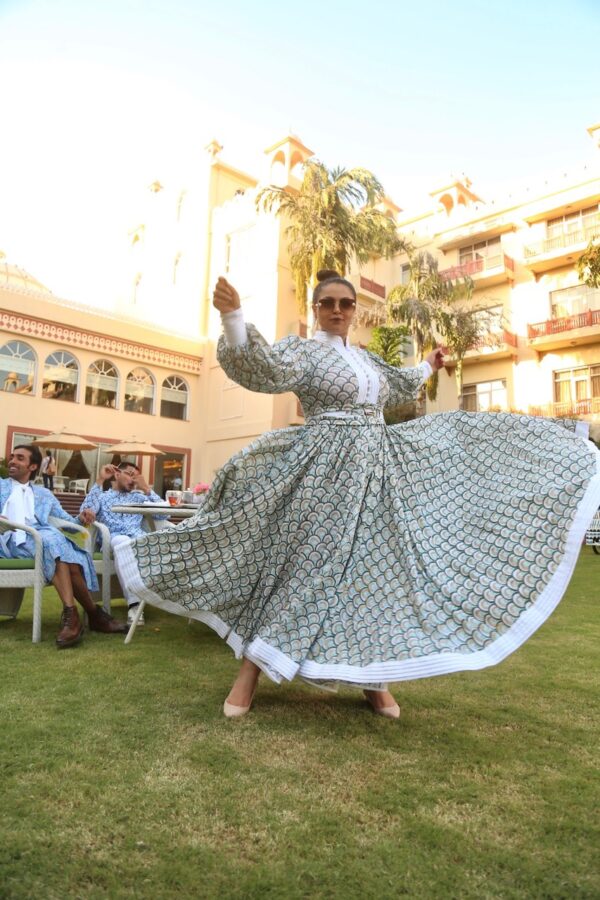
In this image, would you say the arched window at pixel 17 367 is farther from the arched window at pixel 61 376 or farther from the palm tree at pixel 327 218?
the palm tree at pixel 327 218

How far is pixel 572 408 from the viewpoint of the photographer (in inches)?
737

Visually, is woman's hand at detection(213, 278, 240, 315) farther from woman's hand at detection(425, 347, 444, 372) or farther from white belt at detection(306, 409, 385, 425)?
woman's hand at detection(425, 347, 444, 372)

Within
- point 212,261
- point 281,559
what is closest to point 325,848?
point 281,559

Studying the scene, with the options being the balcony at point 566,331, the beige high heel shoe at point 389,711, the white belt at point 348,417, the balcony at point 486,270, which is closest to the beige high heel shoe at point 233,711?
the beige high heel shoe at point 389,711

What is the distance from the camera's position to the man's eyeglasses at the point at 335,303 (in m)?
2.73

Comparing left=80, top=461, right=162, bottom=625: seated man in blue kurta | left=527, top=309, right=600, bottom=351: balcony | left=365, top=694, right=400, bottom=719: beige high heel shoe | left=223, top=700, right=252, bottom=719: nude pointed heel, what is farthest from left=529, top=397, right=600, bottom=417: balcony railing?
left=223, top=700, right=252, bottom=719: nude pointed heel

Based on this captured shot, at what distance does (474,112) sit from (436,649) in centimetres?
294

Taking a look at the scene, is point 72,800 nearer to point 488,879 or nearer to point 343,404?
point 488,879

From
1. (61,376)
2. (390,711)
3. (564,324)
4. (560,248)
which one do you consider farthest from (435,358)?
(560,248)

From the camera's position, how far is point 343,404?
258 cm

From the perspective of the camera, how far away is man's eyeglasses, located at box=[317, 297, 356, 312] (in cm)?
273

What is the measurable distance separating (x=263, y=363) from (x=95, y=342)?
16880 mm

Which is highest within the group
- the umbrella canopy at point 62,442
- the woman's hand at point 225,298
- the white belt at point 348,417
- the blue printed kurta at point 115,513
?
the umbrella canopy at point 62,442

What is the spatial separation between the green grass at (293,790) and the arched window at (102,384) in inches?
635
